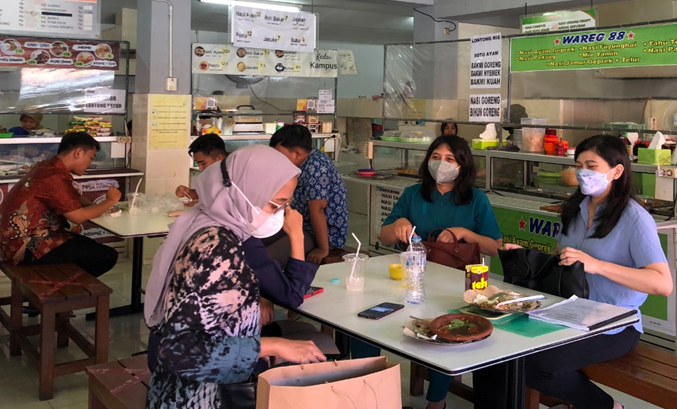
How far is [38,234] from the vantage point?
4.60 metres

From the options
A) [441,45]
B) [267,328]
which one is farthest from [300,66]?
[267,328]

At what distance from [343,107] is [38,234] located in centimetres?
850

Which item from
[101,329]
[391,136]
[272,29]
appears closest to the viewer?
[101,329]

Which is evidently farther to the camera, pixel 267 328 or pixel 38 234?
pixel 38 234

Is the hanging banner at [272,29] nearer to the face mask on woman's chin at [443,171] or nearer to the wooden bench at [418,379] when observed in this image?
the face mask on woman's chin at [443,171]

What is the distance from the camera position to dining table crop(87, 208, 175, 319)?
4.42 meters

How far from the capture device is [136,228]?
4547 millimetres

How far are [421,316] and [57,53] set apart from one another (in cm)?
528

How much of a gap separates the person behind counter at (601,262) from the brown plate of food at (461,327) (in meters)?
0.38

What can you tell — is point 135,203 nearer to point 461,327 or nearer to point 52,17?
point 52,17

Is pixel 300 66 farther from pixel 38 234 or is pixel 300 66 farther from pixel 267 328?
pixel 267 328

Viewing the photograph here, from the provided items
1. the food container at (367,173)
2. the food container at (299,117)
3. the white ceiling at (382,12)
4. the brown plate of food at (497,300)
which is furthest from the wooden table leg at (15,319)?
the white ceiling at (382,12)

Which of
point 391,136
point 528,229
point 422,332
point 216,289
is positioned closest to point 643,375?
point 422,332

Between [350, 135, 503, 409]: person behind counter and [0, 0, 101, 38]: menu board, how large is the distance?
14.1 ft
